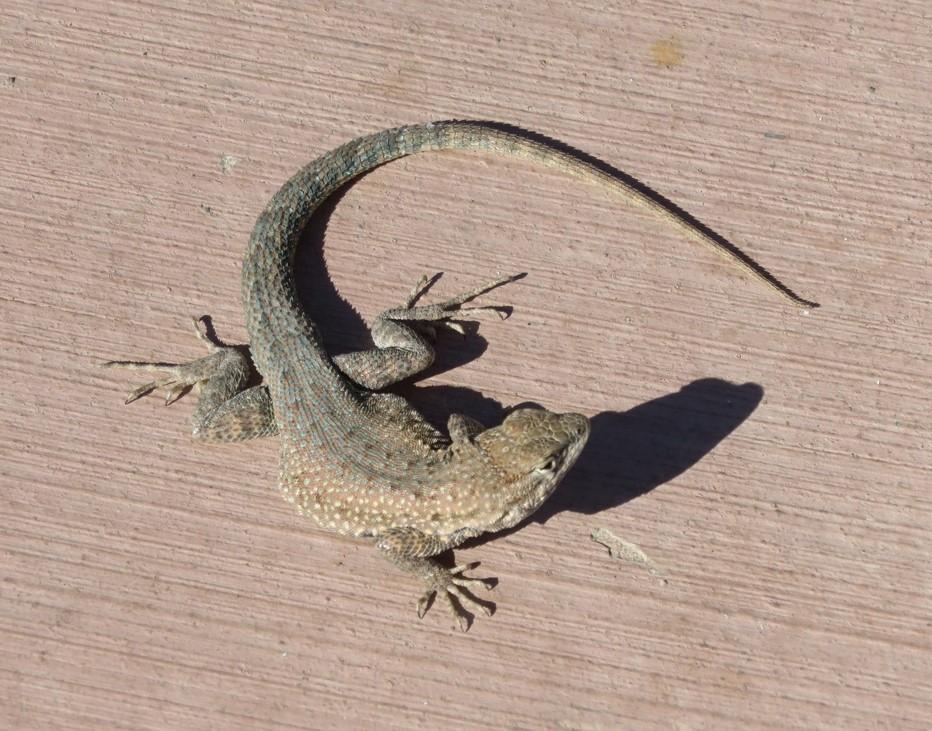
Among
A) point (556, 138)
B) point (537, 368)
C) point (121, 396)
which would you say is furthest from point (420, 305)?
point (121, 396)

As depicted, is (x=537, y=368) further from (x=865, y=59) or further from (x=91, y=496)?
(x=865, y=59)

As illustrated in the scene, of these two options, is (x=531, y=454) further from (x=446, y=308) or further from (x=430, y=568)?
(x=446, y=308)

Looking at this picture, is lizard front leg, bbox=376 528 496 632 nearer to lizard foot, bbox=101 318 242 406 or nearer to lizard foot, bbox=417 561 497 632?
lizard foot, bbox=417 561 497 632

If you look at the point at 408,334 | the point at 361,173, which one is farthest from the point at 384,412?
the point at 361,173

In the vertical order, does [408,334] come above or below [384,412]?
above

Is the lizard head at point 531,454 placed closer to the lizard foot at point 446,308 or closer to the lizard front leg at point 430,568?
the lizard front leg at point 430,568
